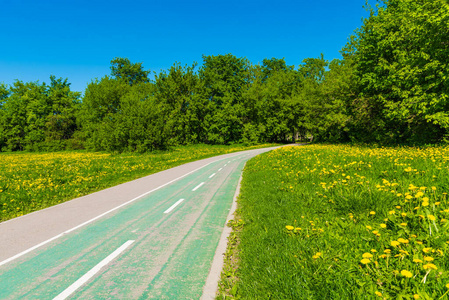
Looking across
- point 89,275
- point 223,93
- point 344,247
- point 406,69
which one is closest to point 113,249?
point 89,275

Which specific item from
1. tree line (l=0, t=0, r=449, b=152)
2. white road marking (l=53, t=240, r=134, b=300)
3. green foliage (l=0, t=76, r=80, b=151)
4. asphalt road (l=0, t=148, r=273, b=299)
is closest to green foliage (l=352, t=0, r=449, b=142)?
tree line (l=0, t=0, r=449, b=152)

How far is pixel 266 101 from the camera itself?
52.4 meters

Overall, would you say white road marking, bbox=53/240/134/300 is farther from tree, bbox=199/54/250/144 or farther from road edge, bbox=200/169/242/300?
tree, bbox=199/54/250/144

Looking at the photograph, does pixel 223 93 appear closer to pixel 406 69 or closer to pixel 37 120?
pixel 406 69

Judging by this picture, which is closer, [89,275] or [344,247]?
[344,247]

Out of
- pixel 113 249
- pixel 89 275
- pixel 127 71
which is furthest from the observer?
pixel 127 71

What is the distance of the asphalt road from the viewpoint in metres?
3.47

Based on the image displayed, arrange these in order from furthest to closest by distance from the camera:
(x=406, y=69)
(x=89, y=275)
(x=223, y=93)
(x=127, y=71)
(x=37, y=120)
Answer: (x=127, y=71), (x=37, y=120), (x=223, y=93), (x=406, y=69), (x=89, y=275)

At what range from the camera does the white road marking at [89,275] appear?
3.33 metres

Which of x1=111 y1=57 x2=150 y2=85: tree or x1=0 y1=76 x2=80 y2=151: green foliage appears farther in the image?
x1=111 y1=57 x2=150 y2=85: tree

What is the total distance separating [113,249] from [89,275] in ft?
2.99

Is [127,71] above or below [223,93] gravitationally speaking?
above

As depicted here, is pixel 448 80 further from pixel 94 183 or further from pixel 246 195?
pixel 94 183

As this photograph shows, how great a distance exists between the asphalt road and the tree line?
17921 millimetres
